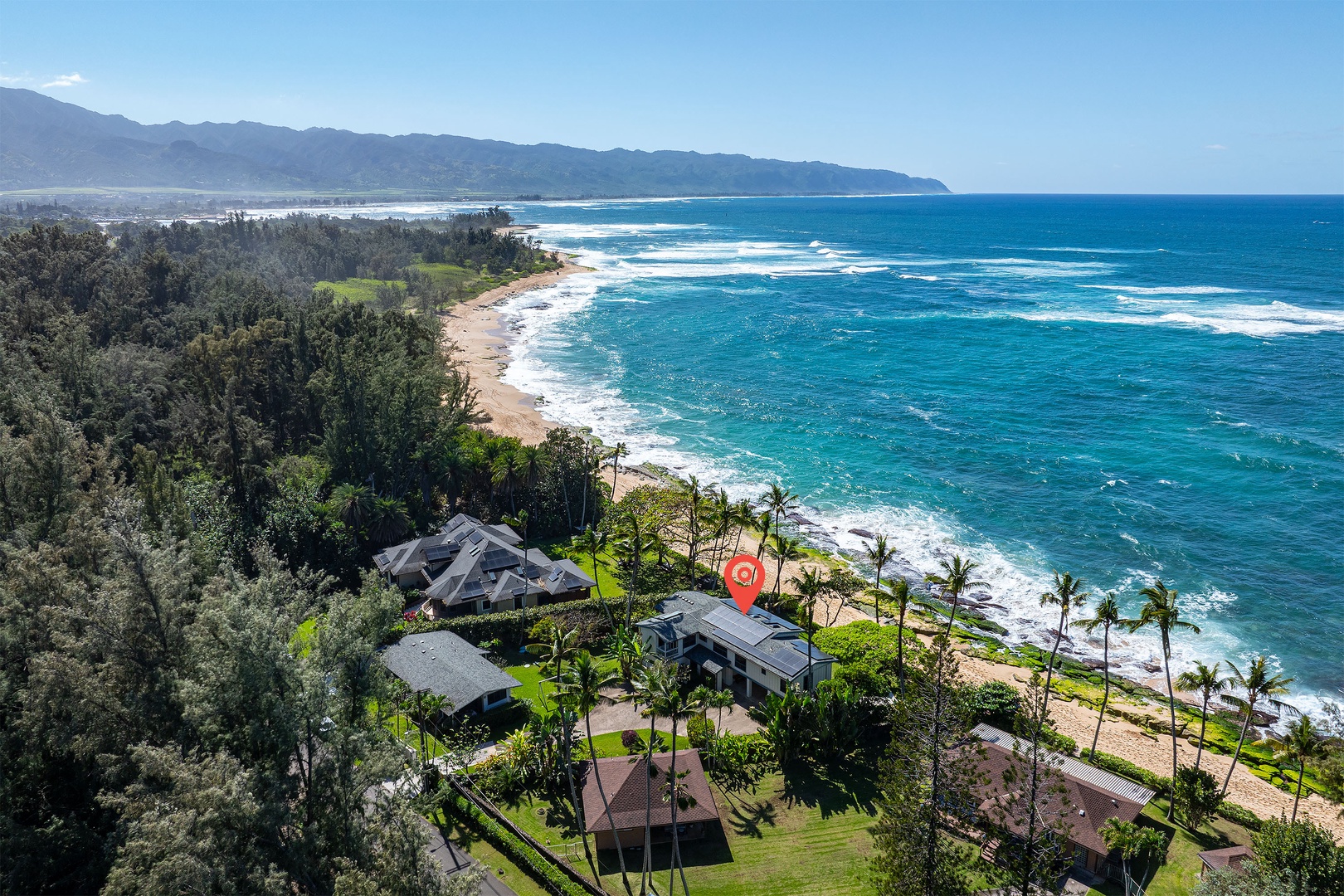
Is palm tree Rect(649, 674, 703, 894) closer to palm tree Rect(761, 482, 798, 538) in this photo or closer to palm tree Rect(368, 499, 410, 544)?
palm tree Rect(761, 482, 798, 538)

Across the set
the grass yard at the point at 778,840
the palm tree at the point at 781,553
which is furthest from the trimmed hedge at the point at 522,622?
the grass yard at the point at 778,840

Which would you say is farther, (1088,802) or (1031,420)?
(1031,420)

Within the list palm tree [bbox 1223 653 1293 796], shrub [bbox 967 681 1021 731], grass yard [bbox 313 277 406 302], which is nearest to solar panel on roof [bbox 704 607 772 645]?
shrub [bbox 967 681 1021 731]

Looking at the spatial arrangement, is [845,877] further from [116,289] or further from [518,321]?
[518,321]

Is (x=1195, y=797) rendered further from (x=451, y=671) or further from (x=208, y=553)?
(x=208, y=553)

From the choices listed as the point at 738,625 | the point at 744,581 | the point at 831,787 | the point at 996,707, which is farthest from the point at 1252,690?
the point at 744,581

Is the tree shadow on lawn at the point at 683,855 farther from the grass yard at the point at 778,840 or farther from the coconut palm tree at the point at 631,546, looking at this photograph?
the coconut palm tree at the point at 631,546
